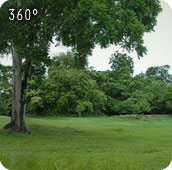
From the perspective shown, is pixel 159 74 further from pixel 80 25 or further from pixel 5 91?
pixel 80 25

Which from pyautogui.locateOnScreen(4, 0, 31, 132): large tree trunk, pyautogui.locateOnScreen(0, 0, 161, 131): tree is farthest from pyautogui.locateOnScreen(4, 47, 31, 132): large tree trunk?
pyautogui.locateOnScreen(0, 0, 161, 131): tree

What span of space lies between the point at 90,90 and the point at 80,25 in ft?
45.9

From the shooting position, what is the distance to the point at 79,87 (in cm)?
2097

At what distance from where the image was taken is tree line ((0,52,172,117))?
15.3m

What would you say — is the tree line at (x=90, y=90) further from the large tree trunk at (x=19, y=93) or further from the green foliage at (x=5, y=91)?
the large tree trunk at (x=19, y=93)

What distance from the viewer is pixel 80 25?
8812 millimetres

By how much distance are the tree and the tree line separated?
1.28m

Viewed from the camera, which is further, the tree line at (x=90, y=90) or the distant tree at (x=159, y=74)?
the distant tree at (x=159, y=74)

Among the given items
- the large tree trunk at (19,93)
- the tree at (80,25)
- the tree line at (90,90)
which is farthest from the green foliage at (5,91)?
the tree at (80,25)

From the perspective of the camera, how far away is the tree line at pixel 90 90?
15258 millimetres

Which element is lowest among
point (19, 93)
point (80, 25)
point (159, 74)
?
point (19, 93)

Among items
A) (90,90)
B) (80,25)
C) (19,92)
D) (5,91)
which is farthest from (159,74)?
(80,25)

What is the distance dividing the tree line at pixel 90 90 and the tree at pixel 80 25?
4.19ft

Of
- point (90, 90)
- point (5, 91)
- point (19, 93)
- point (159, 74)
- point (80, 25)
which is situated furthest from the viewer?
point (159, 74)
